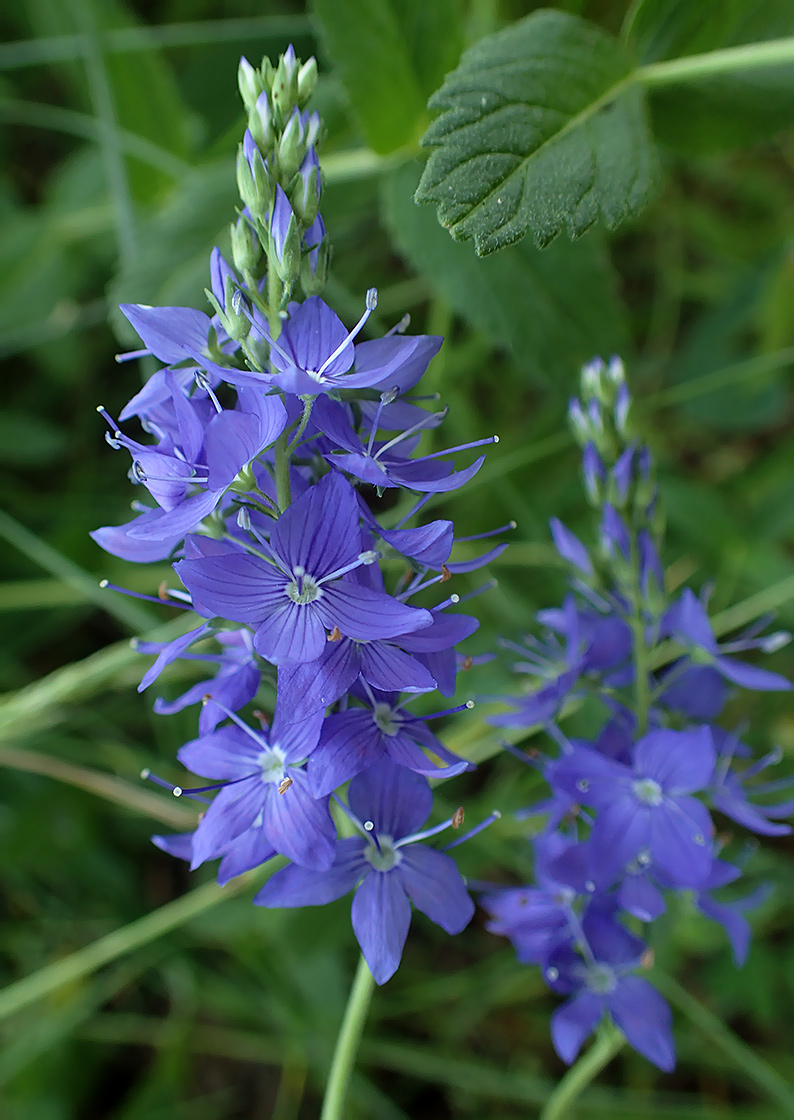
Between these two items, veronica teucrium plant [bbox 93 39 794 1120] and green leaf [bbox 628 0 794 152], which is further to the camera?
green leaf [bbox 628 0 794 152]

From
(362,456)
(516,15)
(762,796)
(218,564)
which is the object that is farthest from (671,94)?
(762,796)

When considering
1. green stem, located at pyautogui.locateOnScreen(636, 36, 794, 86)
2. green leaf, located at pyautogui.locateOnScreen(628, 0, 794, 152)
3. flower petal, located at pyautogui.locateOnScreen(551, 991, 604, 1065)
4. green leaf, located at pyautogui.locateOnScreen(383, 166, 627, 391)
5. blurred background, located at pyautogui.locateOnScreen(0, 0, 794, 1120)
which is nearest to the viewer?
flower petal, located at pyautogui.locateOnScreen(551, 991, 604, 1065)

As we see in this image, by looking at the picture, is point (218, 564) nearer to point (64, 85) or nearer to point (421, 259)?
point (421, 259)

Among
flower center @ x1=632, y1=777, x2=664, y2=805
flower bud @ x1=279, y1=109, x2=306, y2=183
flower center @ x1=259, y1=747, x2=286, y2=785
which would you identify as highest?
flower bud @ x1=279, y1=109, x2=306, y2=183

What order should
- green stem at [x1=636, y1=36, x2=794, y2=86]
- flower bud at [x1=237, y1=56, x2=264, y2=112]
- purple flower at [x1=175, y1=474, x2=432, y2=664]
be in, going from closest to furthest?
purple flower at [x1=175, y1=474, x2=432, y2=664] → flower bud at [x1=237, y1=56, x2=264, y2=112] → green stem at [x1=636, y1=36, x2=794, y2=86]

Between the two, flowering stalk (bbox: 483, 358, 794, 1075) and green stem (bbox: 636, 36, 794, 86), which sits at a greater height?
green stem (bbox: 636, 36, 794, 86)

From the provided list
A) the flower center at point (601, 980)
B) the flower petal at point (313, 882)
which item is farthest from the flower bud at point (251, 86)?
the flower center at point (601, 980)

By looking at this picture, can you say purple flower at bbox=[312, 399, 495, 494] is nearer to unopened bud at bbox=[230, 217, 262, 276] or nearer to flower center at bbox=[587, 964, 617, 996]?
unopened bud at bbox=[230, 217, 262, 276]

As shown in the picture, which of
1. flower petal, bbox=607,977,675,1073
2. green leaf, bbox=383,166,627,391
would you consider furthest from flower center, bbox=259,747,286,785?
green leaf, bbox=383,166,627,391

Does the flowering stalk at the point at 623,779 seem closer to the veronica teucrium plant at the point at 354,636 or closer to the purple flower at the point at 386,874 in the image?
the veronica teucrium plant at the point at 354,636
